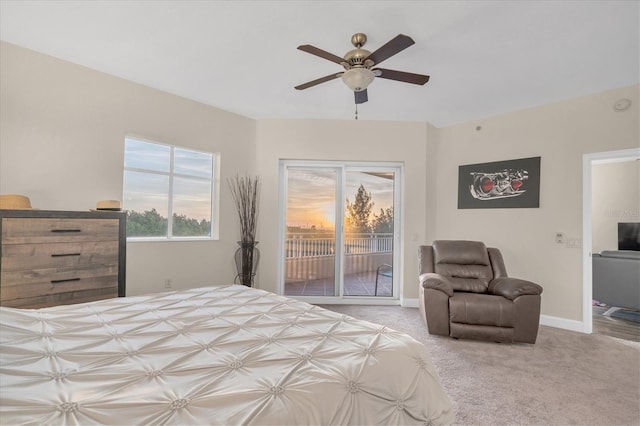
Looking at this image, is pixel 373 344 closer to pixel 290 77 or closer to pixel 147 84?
pixel 290 77

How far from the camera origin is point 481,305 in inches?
120

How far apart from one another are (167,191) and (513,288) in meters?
4.13

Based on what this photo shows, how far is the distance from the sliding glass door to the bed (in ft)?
10.3

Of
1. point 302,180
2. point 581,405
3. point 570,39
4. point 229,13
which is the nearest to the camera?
point 581,405

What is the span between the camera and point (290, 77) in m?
3.28

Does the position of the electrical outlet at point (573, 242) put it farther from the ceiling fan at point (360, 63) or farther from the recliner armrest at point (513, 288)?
the ceiling fan at point (360, 63)

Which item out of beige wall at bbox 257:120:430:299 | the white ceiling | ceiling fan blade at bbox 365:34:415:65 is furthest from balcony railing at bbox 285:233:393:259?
ceiling fan blade at bbox 365:34:415:65

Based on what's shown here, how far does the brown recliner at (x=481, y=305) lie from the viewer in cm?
299

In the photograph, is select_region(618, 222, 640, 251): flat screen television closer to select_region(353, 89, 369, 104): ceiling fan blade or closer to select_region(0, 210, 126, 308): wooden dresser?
select_region(353, 89, 369, 104): ceiling fan blade

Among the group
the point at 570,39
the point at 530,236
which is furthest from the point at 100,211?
the point at 530,236

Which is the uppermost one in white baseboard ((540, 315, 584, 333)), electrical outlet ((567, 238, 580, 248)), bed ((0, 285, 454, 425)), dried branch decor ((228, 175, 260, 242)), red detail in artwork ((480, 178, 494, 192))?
Answer: red detail in artwork ((480, 178, 494, 192))

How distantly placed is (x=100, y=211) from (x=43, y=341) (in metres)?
1.72

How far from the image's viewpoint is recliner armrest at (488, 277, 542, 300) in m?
3.00

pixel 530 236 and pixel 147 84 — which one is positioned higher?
pixel 147 84
